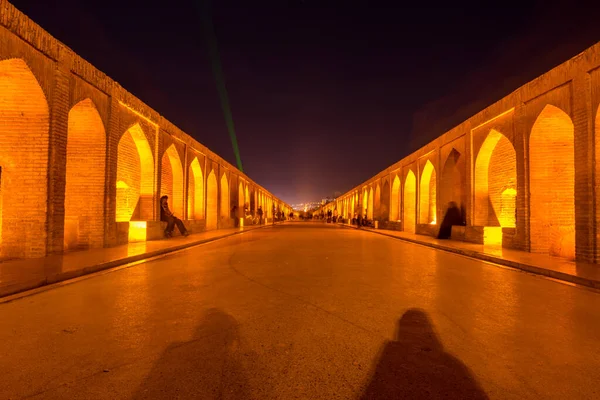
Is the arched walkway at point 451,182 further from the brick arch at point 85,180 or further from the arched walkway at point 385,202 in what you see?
the brick arch at point 85,180

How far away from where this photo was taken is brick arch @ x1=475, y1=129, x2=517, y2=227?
13781 mm

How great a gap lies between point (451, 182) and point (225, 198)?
60.3ft

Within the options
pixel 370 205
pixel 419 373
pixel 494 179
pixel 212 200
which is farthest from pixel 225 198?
pixel 419 373

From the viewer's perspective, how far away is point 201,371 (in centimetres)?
262

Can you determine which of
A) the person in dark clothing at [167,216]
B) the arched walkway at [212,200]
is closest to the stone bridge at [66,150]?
the person in dark clothing at [167,216]

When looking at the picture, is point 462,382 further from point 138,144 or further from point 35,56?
point 138,144

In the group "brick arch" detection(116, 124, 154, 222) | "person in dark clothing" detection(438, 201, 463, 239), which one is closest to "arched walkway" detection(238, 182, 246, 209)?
"brick arch" detection(116, 124, 154, 222)

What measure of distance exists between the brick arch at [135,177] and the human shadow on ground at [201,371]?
12.4m

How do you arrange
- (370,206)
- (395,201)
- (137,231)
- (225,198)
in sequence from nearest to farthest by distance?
→ (137,231)
(395,201)
(225,198)
(370,206)

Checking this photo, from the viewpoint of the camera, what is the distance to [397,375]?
2578 mm

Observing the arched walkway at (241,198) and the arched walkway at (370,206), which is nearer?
the arched walkway at (241,198)

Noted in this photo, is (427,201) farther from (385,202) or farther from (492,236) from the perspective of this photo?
(385,202)

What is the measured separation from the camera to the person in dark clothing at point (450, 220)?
16531mm

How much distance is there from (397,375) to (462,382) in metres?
0.47
